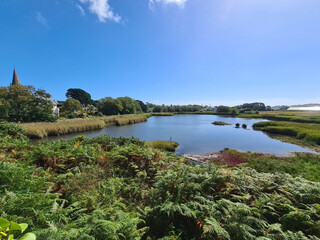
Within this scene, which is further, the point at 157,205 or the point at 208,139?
the point at 208,139

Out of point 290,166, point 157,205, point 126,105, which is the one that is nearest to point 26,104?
point 157,205

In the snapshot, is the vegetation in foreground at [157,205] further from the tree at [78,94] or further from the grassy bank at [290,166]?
the tree at [78,94]

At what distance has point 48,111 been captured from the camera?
2466cm

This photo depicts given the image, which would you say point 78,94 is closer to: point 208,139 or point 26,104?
point 26,104

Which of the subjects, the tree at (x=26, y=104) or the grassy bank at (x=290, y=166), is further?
the tree at (x=26, y=104)

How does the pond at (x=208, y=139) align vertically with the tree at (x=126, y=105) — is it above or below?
below

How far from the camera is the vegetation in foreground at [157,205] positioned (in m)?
1.91

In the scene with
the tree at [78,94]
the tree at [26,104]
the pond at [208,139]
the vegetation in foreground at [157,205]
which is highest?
the tree at [78,94]

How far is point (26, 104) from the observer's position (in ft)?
75.8

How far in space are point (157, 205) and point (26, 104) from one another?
102 feet

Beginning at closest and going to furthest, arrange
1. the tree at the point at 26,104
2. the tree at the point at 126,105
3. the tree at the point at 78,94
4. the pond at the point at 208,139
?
the pond at the point at 208,139 → the tree at the point at 26,104 → the tree at the point at 126,105 → the tree at the point at 78,94

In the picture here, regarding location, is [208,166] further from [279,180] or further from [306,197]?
[306,197]

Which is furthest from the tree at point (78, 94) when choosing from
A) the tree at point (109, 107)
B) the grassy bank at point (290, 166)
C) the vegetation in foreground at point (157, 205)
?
the grassy bank at point (290, 166)

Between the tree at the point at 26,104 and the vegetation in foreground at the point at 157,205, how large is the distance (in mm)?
25717
